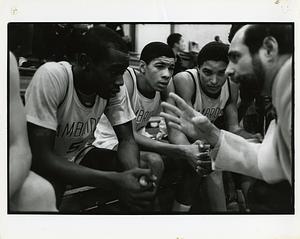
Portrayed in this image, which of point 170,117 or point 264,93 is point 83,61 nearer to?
point 170,117

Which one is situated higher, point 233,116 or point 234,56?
point 234,56

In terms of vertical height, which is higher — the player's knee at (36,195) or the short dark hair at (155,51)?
the short dark hair at (155,51)

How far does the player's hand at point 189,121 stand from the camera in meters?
2.28

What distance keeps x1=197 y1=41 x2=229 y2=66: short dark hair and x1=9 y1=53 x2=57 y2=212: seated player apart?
0.92m

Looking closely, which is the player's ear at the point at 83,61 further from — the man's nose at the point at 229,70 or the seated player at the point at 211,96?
the man's nose at the point at 229,70

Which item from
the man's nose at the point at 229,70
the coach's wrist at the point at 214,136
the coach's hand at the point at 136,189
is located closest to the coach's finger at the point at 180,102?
the coach's wrist at the point at 214,136

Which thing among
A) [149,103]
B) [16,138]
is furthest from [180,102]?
[16,138]

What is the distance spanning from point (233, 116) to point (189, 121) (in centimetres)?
22

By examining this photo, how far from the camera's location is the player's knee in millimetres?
2207

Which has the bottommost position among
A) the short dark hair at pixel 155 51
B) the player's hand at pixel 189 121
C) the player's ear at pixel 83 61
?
the player's hand at pixel 189 121

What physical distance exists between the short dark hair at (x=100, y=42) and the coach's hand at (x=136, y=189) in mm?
591

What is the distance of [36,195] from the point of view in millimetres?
2215
